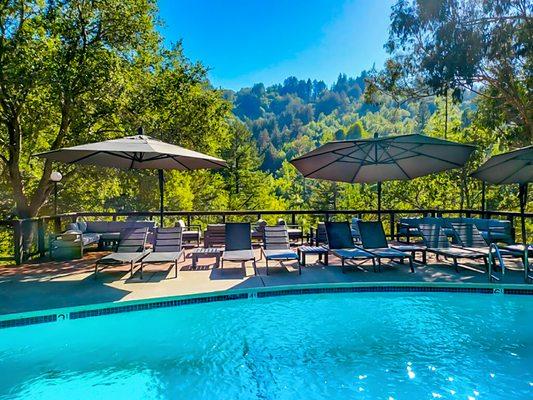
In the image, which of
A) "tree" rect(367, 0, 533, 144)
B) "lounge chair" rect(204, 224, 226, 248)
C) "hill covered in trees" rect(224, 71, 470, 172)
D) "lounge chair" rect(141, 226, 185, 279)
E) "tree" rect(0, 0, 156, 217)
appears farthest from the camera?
"hill covered in trees" rect(224, 71, 470, 172)

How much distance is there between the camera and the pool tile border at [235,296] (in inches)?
179

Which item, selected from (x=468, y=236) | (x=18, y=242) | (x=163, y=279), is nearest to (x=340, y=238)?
(x=468, y=236)

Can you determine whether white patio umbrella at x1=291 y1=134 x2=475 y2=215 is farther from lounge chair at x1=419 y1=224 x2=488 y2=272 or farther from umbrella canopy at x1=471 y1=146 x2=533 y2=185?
lounge chair at x1=419 y1=224 x2=488 y2=272

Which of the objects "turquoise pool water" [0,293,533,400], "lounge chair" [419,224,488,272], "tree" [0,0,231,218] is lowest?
"turquoise pool water" [0,293,533,400]

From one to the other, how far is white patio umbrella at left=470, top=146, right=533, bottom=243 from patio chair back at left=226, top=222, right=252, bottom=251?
469cm

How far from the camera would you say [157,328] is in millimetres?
4617

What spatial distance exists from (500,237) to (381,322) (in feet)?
15.9

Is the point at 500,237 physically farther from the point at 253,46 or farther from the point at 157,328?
the point at 253,46

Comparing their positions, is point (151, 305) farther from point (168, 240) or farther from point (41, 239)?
point (41, 239)

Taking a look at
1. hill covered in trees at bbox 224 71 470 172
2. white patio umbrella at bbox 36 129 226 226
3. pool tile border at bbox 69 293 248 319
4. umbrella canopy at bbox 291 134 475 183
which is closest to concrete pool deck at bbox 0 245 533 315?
pool tile border at bbox 69 293 248 319

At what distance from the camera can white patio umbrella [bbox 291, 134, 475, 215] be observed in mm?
6469

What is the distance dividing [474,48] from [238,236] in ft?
28.8

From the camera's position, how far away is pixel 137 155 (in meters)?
7.84

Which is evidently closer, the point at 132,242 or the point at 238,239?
the point at 132,242
